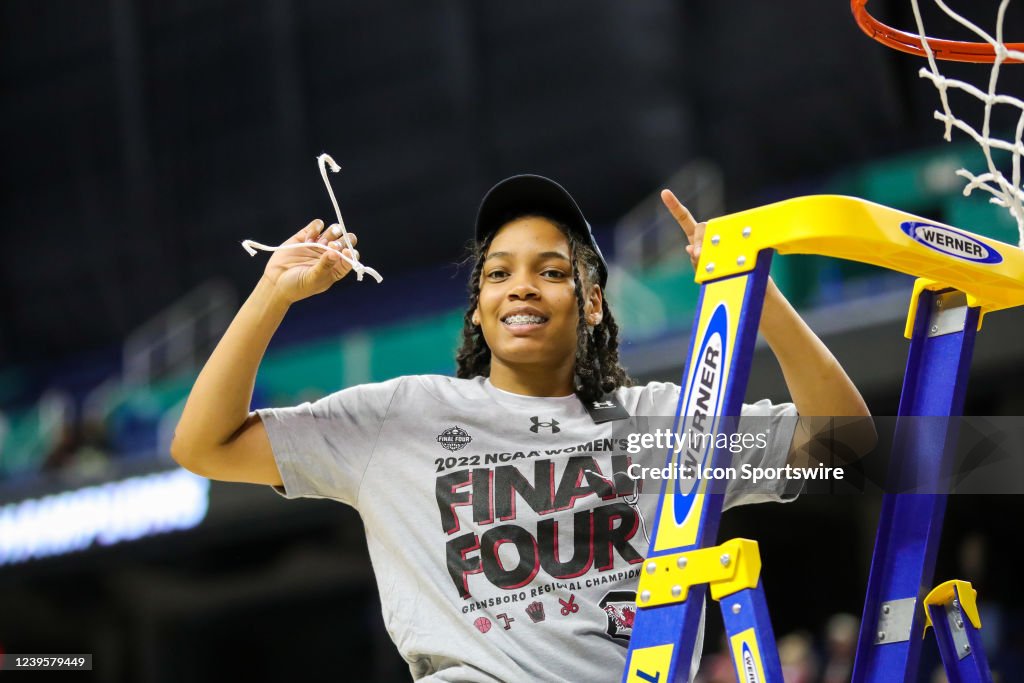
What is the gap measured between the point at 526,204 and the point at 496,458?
1.75ft

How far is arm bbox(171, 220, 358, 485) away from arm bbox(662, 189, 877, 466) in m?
0.64

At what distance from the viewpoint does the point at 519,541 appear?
2.29m

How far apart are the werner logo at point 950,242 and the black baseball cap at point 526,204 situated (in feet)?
2.33

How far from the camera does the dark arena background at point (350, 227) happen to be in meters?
8.35

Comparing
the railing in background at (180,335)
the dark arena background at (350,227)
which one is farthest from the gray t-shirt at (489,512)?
the railing in background at (180,335)

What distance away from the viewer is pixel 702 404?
1.96m

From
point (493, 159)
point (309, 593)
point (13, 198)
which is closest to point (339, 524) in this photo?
point (309, 593)

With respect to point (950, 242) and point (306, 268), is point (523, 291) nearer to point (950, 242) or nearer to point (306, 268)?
point (306, 268)

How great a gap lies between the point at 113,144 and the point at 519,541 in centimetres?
1143

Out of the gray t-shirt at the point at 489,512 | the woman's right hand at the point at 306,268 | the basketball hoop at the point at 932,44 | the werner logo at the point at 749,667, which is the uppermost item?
the basketball hoop at the point at 932,44

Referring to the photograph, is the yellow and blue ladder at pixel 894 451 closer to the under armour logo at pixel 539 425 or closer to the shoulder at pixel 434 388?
the under armour logo at pixel 539 425

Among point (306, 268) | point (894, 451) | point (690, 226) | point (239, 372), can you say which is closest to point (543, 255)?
point (690, 226)

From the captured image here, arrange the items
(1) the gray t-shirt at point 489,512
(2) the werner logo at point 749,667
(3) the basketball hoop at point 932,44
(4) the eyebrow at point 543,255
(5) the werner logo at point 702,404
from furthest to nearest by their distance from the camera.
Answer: (3) the basketball hoop at point 932,44 < (4) the eyebrow at point 543,255 < (1) the gray t-shirt at point 489,512 < (5) the werner logo at point 702,404 < (2) the werner logo at point 749,667

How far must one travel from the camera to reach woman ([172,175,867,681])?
7.30 feet
